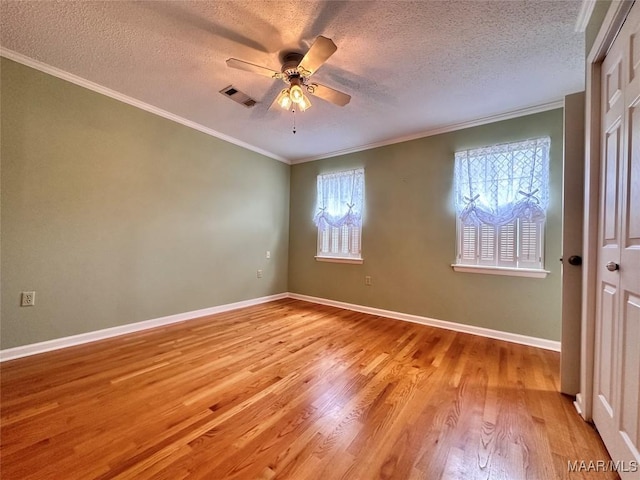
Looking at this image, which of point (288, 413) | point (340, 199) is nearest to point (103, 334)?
point (288, 413)

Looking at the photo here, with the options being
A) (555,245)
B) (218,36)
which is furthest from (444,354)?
(218,36)

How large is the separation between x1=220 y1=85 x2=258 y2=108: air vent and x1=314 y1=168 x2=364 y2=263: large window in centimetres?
187

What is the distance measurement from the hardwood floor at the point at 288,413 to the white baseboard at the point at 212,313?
0.38 feet

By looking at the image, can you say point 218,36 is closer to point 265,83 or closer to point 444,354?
point 265,83

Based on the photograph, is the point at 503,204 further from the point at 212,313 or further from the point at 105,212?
the point at 105,212

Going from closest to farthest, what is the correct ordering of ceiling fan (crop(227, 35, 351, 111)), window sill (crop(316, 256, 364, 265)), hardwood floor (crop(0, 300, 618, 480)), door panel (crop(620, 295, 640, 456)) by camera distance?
1. door panel (crop(620, 295, 640, 456))
2. hardwood floor (crop(0, 300, 618, 480))
3. ceiling fan (crop(227, 35, 351, 111))
4. window sill (crop(316, 256, 364, 265))

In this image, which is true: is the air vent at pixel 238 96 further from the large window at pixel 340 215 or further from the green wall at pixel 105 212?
the large window at pixel 340 215

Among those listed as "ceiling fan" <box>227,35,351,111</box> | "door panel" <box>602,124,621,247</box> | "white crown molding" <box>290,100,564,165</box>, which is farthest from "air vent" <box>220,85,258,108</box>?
"door panel" <box>602,124,621,247</box>

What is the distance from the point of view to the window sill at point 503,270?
2621 millimetres

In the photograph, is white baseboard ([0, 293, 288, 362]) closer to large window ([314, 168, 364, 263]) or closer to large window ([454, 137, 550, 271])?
large window ([314, 168, 364, 263])

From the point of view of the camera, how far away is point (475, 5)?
1.56 m

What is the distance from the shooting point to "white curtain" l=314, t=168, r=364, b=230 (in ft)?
13.0

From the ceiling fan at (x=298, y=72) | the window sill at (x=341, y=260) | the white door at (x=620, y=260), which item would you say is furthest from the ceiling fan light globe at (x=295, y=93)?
the window sill at (x=341, y=260)

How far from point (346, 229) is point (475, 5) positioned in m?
2.92
